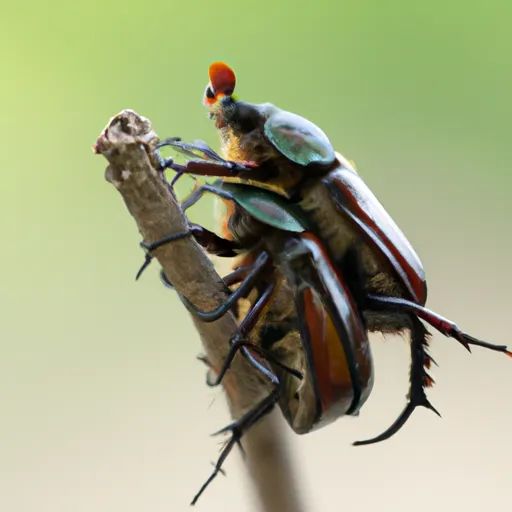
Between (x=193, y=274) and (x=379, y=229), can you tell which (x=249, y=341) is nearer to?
(x=193, y=274)

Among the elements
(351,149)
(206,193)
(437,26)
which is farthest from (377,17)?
(206,193)

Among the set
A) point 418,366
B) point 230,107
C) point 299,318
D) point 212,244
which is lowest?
point 418,366

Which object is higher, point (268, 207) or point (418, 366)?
point (268, 207)

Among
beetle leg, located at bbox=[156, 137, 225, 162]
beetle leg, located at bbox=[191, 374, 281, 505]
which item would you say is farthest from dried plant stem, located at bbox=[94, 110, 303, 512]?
beetle leg, located at bbox=[156, 137, 225, 162]

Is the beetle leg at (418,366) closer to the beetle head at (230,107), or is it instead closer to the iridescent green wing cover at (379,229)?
the iridescent green wing cover at (379,229)

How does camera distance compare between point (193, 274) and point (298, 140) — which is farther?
point (298, 140)

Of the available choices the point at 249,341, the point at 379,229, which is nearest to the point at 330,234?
the point at 379,229

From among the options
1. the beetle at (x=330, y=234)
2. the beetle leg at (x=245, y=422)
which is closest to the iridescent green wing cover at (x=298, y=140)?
A: the beetle at (x=330, y=234)
